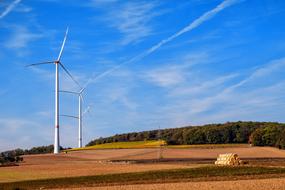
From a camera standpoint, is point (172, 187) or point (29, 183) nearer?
point (172, 187)

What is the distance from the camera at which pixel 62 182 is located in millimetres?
50094

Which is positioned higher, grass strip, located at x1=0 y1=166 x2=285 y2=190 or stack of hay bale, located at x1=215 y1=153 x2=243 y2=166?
stack of hay bale, located at x1=215 y1=153 x2=243 y2=166

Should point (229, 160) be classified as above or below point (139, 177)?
above

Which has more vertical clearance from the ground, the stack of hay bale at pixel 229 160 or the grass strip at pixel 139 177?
the stack of hay bale at pixel 229 160

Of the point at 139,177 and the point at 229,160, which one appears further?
the point at 229,160

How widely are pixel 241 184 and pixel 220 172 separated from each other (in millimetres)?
13509

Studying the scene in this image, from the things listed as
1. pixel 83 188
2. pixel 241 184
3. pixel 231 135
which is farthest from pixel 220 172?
pixel 231 135

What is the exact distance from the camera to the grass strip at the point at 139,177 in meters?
47.7

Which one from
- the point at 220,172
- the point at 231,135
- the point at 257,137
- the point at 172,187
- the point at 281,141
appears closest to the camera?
the point at 172,187

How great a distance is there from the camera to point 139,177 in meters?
51.9

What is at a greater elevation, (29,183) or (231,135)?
(231,135)

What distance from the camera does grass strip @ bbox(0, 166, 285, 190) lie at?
47.7 meters

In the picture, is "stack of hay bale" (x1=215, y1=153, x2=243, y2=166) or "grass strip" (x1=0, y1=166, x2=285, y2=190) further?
"stack of hay bale" (x1=215, y1=153, x2=243, y2=166)

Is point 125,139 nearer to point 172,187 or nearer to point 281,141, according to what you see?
point 281,141
